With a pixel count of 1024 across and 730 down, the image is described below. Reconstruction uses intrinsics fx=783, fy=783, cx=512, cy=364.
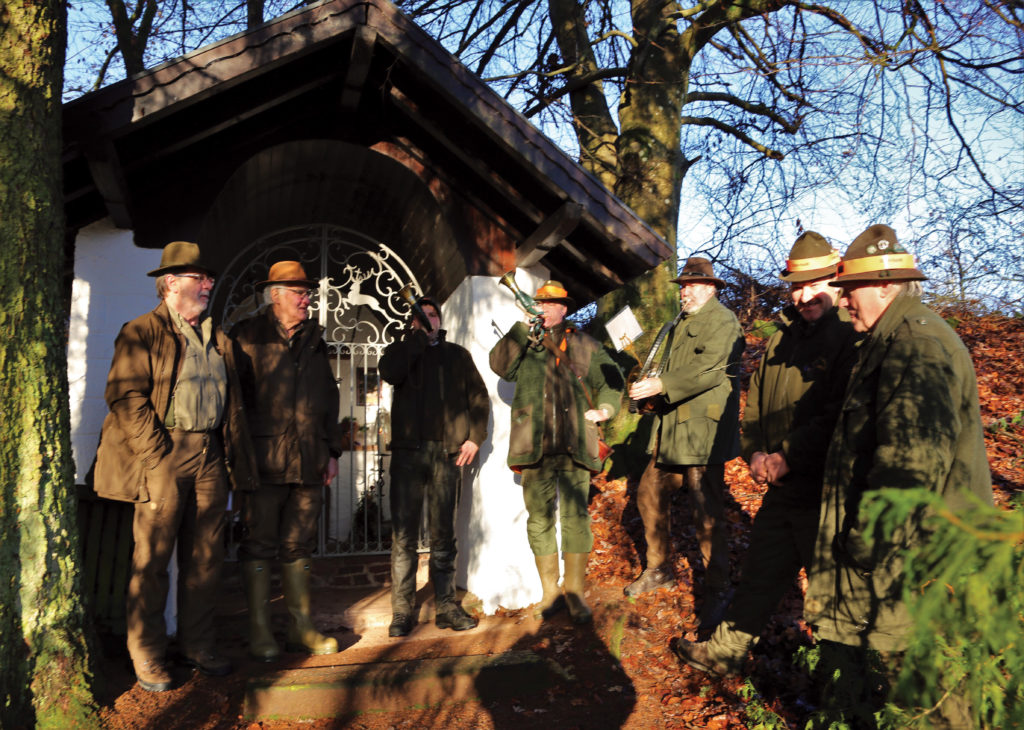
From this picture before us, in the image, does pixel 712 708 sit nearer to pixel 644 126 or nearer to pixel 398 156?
pixel 398 156

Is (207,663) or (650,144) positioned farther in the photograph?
(650,144)

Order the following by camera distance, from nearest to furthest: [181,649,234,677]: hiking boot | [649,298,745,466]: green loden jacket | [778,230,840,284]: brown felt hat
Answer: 1. [778,230,840,284]: brown felt hat
2. [181,649,234,677]: hiking boot
3. [649,298,745,466]: green loden jacket

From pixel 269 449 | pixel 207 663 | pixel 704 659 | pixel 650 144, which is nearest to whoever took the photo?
pixel 704 659

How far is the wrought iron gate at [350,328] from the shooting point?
280 inches

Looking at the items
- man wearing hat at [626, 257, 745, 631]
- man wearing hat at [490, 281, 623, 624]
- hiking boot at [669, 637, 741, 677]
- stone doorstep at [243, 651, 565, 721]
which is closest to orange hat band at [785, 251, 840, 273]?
man wearing hat at [626, 257, 745, 631]

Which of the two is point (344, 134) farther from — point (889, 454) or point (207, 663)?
point (889, 454)

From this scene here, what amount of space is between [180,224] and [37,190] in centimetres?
155

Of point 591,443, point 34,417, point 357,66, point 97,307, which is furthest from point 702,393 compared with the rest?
point 97,307

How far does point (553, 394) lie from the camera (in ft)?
17.4

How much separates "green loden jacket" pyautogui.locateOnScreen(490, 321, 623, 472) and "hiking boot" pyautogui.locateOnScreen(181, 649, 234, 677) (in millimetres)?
2122

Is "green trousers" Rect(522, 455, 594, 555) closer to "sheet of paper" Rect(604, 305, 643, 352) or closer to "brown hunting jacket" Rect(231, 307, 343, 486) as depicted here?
"sheet of paper" Rect(604, 305, 643, 352)

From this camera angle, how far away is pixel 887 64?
6.88 metres

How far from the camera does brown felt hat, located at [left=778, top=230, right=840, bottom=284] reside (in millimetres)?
3805

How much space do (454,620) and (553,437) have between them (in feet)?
4.62
